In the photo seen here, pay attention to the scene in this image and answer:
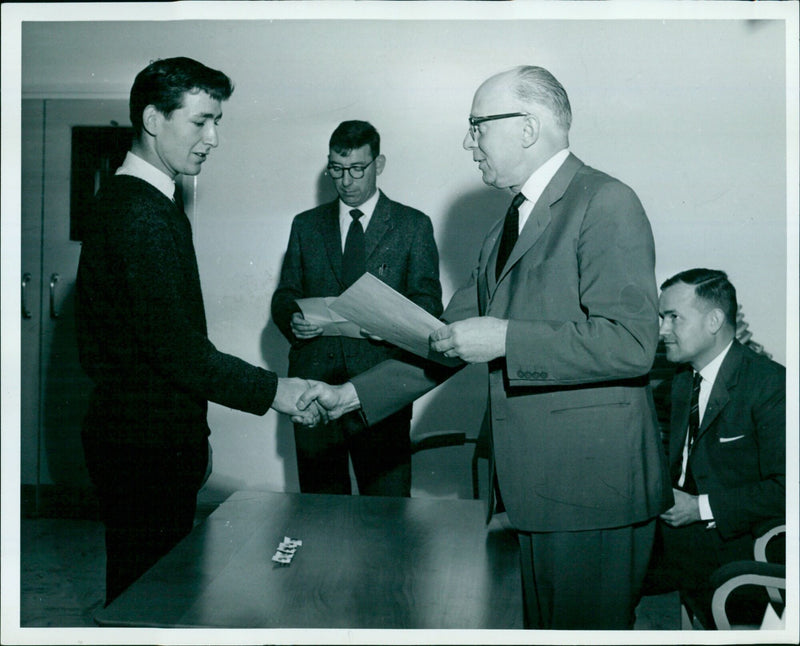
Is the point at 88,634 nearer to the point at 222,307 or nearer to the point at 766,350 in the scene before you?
the point at 222,307

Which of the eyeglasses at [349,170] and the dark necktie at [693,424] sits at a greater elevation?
the eyeglasses at [349,170]

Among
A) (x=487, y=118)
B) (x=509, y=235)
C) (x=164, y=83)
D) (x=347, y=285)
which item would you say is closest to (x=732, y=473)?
(x=509, y=235)

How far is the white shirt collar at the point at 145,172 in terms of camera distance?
194 cm

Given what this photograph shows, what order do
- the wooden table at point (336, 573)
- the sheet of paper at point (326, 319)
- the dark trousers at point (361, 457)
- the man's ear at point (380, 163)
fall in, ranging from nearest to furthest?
the wooden table at point (336, 573) → the sheet of paper at point (326, 319) → the dark trousers at point (361, 457) → the man's ear at point (380, 163)

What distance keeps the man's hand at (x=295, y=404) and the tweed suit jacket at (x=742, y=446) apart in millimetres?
1157

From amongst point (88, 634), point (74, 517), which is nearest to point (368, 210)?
point (88, 634)

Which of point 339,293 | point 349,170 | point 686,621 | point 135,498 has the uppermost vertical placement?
point 349,170

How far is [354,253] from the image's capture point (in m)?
3.10

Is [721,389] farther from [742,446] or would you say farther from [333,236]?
[333,236]

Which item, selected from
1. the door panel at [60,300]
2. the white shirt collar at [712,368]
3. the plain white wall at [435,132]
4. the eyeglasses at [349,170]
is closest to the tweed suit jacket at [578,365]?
the white shirt collar at [712,368]

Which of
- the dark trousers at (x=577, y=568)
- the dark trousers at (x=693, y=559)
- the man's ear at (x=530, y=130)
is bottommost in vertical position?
the dark trousers at (x=693, y=559)

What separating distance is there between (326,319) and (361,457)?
1.97 feet

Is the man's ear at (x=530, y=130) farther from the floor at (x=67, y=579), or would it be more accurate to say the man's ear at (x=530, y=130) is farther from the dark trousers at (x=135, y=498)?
the floor at (x=67, y=579)

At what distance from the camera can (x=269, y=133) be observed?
11.8 feet
